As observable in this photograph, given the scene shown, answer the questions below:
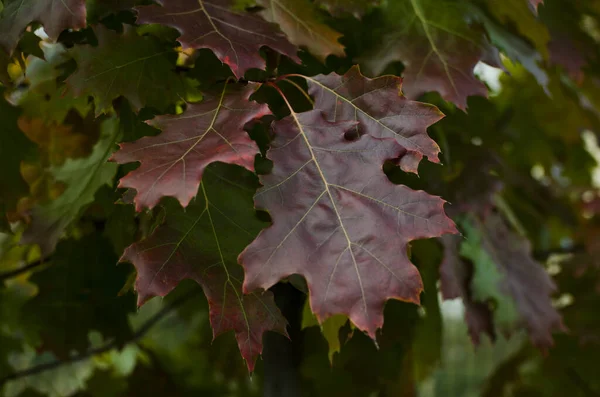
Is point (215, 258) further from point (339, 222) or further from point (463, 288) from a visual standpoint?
point (463, 288)

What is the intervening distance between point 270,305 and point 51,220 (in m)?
0.41

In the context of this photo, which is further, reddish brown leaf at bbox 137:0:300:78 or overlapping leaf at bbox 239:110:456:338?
reddish brown leaf at bbox 137:0:300:78

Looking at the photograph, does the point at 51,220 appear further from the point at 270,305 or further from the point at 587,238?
the point at 587,238

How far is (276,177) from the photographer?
0.80 m

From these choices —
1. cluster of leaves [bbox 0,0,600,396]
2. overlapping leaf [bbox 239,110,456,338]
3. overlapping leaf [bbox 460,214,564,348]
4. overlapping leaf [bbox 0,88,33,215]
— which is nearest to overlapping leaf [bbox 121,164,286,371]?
cluster of leaves [bbox 0,0,600,396]

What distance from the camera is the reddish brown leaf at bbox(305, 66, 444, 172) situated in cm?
86

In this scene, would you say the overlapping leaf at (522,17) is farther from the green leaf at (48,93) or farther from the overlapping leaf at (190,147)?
the green leaf at (48,93)

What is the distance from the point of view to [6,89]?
1113 mm

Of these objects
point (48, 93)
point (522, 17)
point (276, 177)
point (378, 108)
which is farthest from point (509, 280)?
point (48, 93)

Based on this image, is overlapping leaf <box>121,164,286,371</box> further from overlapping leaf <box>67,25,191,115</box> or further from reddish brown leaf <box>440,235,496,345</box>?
reddish brown leaf <box>440,235,496,345</box>

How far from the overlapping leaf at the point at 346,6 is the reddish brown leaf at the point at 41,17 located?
356 mm

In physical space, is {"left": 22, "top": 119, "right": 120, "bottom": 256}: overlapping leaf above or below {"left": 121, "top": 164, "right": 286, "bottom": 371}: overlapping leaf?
below

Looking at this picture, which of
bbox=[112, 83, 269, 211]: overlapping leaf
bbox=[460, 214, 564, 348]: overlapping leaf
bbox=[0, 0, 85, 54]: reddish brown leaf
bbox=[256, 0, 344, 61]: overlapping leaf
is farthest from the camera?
bbox=[460, 214, 564, 348]: overlapping leaf

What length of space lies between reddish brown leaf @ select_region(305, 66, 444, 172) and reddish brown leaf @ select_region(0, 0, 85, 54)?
11.6 inches
